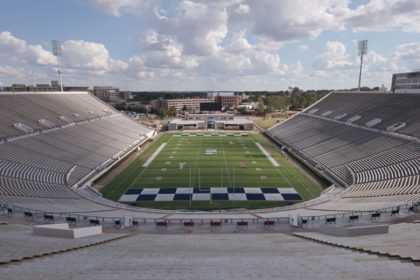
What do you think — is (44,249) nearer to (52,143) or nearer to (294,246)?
(294,246)

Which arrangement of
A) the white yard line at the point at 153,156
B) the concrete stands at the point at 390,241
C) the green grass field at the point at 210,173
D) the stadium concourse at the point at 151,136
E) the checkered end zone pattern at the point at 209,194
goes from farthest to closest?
the white yard line at the point at 153,156 < the green grass field at the point at 210,173 < the checkered end zone pattern at the point at 209,194 < the stadium concourse at the point at 151,136 < the concrete stands at the point at 390,241

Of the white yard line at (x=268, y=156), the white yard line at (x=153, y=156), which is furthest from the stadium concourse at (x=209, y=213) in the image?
the white yard line at (x=153, y=156)

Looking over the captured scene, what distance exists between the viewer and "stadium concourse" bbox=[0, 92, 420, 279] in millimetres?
9422

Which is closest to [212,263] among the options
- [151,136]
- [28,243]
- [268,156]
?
[28,243]

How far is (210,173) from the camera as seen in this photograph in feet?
116

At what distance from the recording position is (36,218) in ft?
59.2

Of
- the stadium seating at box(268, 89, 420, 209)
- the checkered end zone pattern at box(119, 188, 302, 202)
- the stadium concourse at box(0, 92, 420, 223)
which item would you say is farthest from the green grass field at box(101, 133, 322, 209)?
the stadium seating at box(268, 89, 420, 209)

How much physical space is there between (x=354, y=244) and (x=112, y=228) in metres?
12.7

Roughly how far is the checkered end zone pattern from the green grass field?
90cm

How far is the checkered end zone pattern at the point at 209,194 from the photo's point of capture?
27.6 metres

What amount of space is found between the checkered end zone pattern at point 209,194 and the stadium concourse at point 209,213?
3.04 meters

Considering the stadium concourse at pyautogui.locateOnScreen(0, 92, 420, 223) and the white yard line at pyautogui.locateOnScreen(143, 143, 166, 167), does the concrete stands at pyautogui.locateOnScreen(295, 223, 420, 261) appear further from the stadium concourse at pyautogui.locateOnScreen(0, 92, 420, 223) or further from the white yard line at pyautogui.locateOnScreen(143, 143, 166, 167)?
the white yard line at pyautogui.locateOnScreen(143, 143, 166, 167)

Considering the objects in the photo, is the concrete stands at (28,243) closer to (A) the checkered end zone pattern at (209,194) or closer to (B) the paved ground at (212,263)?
(B) the paved ground at (212,263)

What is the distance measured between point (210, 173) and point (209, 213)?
13.4 meters
